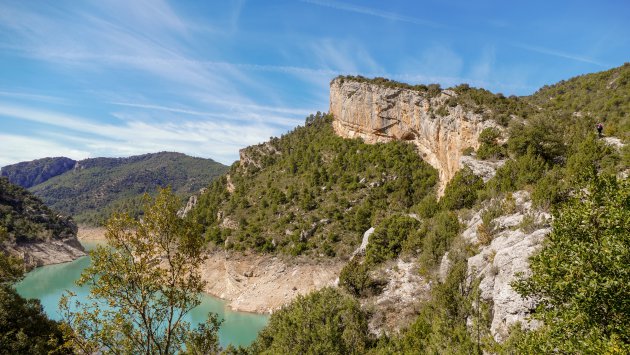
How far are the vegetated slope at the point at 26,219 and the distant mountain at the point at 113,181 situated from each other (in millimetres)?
31322

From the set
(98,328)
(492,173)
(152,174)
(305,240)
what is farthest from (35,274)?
(152,174)

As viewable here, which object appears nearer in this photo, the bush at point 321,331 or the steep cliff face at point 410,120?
the bush at point 321,331

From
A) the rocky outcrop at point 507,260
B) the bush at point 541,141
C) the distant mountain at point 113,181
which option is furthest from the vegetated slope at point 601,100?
the distant mountain at point 113,181

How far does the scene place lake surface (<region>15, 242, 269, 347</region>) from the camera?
30.8 metres

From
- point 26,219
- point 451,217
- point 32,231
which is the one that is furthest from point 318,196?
point 26,219

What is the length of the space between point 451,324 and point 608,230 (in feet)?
16.8

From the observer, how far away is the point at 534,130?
23.5m

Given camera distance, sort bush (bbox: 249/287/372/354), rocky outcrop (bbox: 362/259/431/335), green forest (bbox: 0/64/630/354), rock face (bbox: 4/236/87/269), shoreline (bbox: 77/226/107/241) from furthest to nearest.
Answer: shoreline (bbox: 77/226/107/241)
rock face (bbox: 4/236/87/269)
rocky outcrop (bbox: 362/259/431/335)
bush (bbox: 249/287/372/354)
green forest (bbox: 0/64/630/354)

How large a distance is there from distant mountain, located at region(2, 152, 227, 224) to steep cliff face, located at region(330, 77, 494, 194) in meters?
82.1

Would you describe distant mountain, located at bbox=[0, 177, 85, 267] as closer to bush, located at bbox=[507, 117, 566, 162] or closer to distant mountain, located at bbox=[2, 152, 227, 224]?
distant mountain, located at bbox=[2, 152, 227, 224]

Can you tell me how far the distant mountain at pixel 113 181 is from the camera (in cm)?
13462

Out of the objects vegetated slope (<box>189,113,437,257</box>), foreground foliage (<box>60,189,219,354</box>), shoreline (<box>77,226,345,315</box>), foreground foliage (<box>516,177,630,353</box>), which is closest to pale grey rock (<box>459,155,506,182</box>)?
vegetated slope (<box>189,113,437,257</box>)

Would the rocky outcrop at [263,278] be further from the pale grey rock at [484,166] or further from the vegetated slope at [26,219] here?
the vegetated slope at [26,219]

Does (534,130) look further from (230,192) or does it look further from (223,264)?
(230,192)
